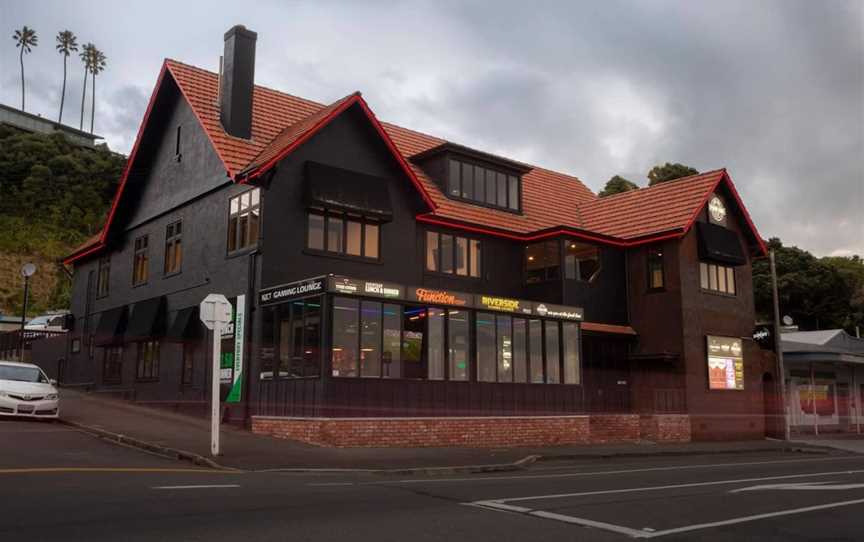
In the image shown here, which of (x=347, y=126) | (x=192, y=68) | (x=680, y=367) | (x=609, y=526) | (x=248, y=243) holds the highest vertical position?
(x=192, y=68)

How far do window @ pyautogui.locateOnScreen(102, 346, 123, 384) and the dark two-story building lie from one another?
3.3 inches

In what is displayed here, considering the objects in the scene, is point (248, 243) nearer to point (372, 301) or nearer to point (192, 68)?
point (372, 301)

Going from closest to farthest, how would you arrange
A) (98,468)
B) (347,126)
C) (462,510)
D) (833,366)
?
(462,510) < (98,468) < (347,126) < (833,366)

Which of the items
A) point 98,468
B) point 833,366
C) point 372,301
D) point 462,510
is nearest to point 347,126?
point 372,301

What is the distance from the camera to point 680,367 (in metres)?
28.1

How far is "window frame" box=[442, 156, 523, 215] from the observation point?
2834 centimetres

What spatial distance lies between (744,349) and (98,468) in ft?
83.8

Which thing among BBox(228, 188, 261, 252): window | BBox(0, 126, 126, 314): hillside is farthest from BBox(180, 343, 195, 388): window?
BBox(0, 126, 126, 314): hillside

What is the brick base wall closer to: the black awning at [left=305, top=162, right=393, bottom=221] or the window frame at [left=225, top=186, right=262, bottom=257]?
the window frame at [left=225, top=186, right=262, bottom=257]

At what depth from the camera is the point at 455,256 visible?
27.1 metres

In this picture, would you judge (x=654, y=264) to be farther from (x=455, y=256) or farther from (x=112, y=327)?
(x=112, y=327)

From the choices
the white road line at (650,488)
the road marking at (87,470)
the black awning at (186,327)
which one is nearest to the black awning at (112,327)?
the black awning at (186,327)

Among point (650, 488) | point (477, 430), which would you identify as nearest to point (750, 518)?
point (650, 488)

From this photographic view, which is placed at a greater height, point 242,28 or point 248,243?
point 242,28
